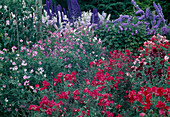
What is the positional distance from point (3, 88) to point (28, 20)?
1.99 m

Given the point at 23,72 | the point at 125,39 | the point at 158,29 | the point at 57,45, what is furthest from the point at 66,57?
the point at 158,29

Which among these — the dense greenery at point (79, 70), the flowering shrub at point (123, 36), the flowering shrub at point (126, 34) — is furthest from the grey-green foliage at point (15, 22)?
the flowering shrub at point (123, 36)

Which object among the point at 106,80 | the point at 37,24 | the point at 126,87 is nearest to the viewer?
the point at 106,80

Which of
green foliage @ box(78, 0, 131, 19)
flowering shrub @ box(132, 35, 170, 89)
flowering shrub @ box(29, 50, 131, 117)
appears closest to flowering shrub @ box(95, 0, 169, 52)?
flowering shrub @ box(29, 50, 131, 117)

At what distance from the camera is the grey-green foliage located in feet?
15.1

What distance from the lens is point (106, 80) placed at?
2891 mm

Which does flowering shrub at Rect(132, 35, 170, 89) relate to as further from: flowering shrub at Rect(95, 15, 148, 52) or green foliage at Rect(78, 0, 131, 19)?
green foliage at Rect(78, 0, 131, 19)

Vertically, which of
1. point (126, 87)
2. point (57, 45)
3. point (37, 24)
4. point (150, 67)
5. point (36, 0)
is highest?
point (36, 0)

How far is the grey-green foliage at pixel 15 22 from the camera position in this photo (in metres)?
4.62

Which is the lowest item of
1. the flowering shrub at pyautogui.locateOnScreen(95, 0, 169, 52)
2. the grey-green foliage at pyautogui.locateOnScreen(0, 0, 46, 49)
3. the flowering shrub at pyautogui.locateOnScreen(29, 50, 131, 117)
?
the flowering shrub at pyautogui.locateOnScreen(29, 50, 131, 117)

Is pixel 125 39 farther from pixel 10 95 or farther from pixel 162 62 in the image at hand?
pixel 10 95

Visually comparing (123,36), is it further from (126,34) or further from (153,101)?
(153,101)

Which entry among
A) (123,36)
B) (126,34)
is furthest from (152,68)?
(123,36)

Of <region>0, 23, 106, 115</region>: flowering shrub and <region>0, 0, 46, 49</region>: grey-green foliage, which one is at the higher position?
<region>0, 0, 46, 49</region>: grey-green foliage
